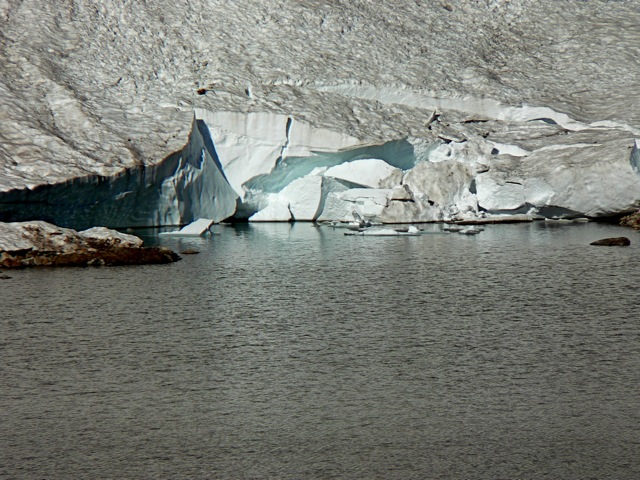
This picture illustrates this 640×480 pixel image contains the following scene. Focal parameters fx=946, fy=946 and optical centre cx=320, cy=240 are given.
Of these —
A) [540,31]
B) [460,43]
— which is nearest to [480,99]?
[460,43]

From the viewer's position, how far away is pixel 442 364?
5.69 metres

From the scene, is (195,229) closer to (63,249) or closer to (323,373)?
(63,249)

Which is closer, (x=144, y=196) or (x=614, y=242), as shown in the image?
(x=614, y=242)

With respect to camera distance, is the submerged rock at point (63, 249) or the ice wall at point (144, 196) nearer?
the submerged rock at point (63, 249)

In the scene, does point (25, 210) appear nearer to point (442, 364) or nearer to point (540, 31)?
point (442, 364)

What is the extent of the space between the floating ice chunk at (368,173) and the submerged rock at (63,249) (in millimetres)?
5440

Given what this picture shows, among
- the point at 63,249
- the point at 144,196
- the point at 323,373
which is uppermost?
the point at 144,196

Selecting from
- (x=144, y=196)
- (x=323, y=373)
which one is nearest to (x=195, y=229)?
(x=144, y=196)

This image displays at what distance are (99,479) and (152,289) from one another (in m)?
5.02

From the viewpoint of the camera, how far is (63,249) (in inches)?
440

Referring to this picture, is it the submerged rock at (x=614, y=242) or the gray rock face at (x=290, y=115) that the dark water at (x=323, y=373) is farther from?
the gray rock face at (x=290, y=115)

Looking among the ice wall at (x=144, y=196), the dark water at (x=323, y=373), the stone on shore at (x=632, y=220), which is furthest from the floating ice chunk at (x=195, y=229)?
the stone on shore at (x=632, y=220)

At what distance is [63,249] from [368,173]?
259 inches

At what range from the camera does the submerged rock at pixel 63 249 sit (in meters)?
10.7
